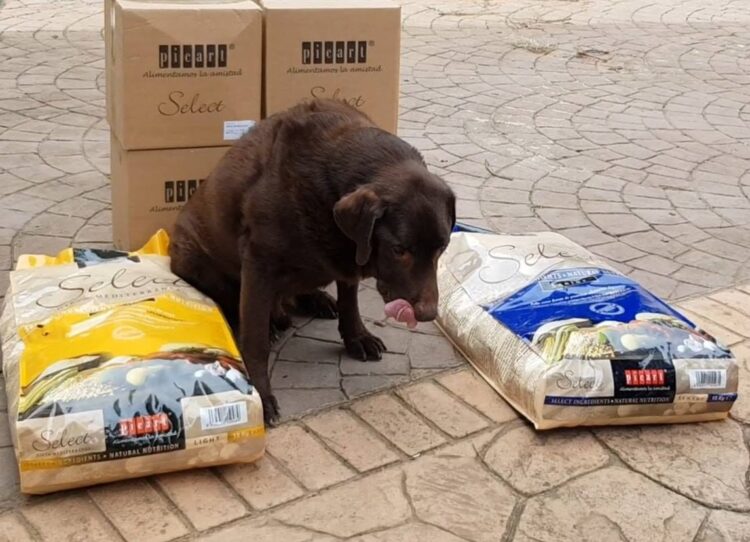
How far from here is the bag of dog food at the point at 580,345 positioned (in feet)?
10.4

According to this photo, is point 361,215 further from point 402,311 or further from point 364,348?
point 364,348

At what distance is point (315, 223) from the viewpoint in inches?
122

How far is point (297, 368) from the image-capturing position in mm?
3572

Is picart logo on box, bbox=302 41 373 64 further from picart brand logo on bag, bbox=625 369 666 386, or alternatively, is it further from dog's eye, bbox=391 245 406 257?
picart brand logo on bag, bbox=625 369 666 386

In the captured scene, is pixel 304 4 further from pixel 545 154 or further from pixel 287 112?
pixel 545 154

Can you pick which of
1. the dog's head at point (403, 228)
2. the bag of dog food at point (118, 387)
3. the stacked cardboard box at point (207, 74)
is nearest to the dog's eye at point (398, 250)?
the dog's head at point (403, 228)

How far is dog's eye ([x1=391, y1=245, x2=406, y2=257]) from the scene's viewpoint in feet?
9.46

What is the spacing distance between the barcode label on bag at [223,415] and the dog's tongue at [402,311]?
21.7 inches

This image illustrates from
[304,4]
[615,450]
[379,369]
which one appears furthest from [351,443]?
[304,4]

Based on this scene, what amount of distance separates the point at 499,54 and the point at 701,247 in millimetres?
4224

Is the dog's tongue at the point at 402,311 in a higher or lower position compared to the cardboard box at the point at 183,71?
lower

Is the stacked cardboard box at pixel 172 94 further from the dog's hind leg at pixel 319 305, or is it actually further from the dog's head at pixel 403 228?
the dog's head at pixel 403 228

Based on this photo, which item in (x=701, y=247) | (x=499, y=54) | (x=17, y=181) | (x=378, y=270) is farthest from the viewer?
(x=499, y=54)

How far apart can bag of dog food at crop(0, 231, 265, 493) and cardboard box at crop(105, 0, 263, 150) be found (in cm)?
86
